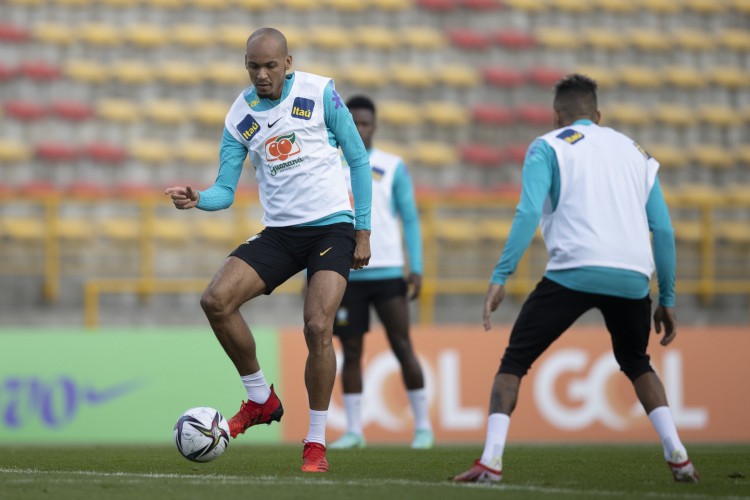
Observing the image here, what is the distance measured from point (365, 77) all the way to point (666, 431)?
1083 centimetres

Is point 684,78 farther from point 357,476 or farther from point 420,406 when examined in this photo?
point 357,476

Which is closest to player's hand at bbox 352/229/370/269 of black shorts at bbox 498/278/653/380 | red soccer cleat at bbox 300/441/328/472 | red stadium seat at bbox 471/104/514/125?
red soccer cleat at bbox 300/441/328/472

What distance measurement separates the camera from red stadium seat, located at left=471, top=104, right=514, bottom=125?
16344 mm

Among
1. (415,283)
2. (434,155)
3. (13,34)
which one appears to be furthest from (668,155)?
(13,34)

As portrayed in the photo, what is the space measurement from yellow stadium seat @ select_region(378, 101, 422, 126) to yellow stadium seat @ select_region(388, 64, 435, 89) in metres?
0.39

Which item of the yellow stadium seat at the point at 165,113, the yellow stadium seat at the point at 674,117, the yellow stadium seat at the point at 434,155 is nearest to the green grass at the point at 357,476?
the yellow stadium seat at the point at 434,155

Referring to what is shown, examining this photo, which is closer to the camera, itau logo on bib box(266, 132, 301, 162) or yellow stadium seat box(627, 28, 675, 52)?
itau logo on bib box(266, 132, 301, 162)

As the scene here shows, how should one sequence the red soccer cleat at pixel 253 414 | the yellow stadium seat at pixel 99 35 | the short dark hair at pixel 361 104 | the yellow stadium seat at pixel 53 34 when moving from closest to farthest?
the red soccer cleat at pixel 253 414 → the short dark hair at pixel 361 104 → the yellow stadium seat at pixel 53 34 → the yellow stadium seat at pixel 99 35

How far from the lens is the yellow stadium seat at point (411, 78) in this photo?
16.7m

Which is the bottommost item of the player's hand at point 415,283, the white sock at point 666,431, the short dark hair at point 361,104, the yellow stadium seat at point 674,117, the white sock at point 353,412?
the white sock at point 353,412

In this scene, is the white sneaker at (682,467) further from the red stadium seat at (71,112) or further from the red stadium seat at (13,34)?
the red stadium seat at (13,34)

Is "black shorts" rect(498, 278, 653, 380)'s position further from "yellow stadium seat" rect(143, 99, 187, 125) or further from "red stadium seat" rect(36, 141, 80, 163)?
"yellow stadium seat" rect(143, 99, 187, 125)

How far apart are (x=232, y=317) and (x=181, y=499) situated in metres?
1.58

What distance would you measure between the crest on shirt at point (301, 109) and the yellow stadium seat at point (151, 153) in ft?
28.8
